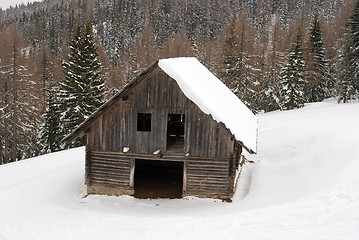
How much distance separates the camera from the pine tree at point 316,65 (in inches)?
2172

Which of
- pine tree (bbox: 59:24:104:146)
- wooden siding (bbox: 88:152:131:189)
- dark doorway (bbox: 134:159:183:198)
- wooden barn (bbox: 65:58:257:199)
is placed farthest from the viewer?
pine tree (bbox: 59:24:104:146)

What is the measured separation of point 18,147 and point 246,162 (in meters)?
25.8

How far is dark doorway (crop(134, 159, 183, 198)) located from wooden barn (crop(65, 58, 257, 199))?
23 centimetres

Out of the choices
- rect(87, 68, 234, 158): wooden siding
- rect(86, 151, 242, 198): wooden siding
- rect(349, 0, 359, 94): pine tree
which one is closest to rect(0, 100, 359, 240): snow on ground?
rect(86, 151, 242, 198): wooden siding

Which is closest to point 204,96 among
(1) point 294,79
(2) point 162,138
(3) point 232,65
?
(2) point 162,138

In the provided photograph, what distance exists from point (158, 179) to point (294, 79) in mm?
29185

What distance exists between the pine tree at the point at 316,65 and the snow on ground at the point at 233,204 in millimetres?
27139

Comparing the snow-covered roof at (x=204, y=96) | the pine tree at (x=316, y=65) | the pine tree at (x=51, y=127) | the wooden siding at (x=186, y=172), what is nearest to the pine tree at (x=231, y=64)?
the pine tree at (x=316, y=65)

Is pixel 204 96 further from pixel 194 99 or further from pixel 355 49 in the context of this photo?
pixel 355 49

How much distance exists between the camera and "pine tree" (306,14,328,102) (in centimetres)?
5516

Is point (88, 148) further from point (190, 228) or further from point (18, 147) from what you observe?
point (18, 147)

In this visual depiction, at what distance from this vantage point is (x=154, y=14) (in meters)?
135

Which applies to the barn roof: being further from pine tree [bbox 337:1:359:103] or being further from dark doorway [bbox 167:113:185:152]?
pine tree [bbox 337:1:359:103]

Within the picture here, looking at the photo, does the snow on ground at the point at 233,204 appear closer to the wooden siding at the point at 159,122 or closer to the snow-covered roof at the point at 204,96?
the wooden siding at the point at 159,122
